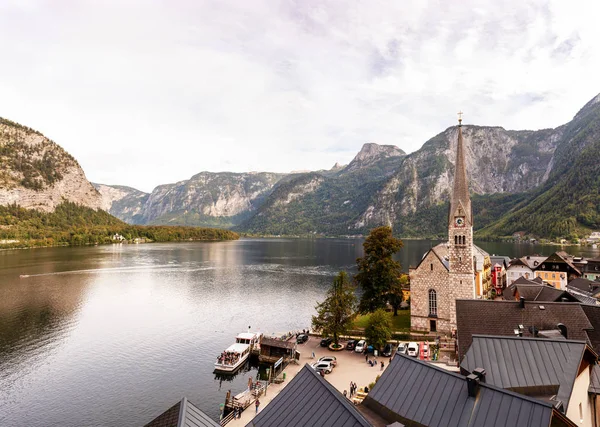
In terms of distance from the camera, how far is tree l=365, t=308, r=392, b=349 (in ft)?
136

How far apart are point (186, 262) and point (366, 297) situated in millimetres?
106695

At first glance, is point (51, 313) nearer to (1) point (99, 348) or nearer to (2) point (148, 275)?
(1) point (99, 348)

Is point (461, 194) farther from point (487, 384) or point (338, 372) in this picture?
point (487, 384)

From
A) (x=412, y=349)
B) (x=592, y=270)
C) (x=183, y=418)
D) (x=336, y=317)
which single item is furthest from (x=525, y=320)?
(x=592, y=270)

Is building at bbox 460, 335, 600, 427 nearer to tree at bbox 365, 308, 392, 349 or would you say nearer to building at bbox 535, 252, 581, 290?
tree at bbox 365, 308, 392, 349

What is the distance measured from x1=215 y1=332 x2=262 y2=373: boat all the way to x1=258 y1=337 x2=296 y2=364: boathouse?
2.30 m

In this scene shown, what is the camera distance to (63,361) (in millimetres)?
45781

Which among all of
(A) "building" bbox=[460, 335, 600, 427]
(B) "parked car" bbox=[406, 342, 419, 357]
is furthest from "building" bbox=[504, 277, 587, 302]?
(A) "building" bbox=[460, 335, 600, 427]

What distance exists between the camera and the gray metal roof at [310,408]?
10.8 metres

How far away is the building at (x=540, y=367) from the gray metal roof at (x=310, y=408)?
725 cm

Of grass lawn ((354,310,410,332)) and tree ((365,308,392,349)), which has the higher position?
tree ((365,308,392,349))

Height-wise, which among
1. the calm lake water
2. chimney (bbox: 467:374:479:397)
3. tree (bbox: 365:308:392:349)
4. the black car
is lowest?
the calm lake water

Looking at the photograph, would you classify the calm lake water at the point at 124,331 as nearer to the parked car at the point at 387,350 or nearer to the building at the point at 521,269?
the parked car at the point at 387,350

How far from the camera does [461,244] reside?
1774 inches
